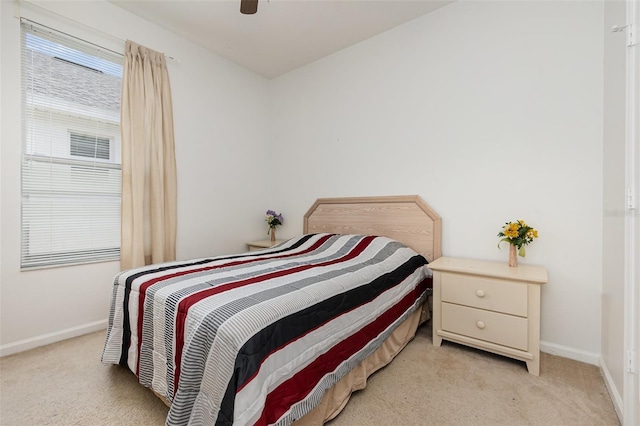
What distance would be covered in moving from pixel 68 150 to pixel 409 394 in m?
3.00

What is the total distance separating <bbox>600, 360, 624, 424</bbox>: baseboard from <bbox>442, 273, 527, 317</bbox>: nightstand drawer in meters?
0.49

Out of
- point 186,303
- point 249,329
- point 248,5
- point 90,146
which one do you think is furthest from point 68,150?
point 249,329

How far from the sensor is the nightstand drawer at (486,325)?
1.73 metres

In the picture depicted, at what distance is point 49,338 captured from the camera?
6.97 ft

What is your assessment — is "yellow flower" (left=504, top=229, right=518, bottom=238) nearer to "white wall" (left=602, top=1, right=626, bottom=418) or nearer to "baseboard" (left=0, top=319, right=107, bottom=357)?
"white wall" (left=602, top=1, right=626, bottom=418)

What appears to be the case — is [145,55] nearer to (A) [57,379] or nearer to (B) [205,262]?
(B) [205,262]

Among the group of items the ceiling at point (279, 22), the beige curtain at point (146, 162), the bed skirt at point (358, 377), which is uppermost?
the ceiling at point (279, 22)

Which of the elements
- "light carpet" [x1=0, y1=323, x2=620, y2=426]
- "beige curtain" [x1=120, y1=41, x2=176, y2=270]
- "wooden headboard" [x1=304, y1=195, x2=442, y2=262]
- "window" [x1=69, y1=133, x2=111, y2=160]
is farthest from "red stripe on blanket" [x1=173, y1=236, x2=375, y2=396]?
"window" [x1=69, y1=133, x2=111, y2=160]

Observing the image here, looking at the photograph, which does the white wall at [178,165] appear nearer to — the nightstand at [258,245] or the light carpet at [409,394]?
the nightstand at [258,245]

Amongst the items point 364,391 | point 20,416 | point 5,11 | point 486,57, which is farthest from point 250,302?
point 5,11

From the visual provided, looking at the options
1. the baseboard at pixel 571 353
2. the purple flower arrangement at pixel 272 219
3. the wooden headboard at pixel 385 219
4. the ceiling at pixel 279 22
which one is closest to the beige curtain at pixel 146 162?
the ceiling at pixel 279 22

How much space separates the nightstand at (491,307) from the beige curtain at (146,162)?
242cm

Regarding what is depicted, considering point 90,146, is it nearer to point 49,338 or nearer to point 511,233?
point 49,338

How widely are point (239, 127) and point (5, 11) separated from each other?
1.95 metres
